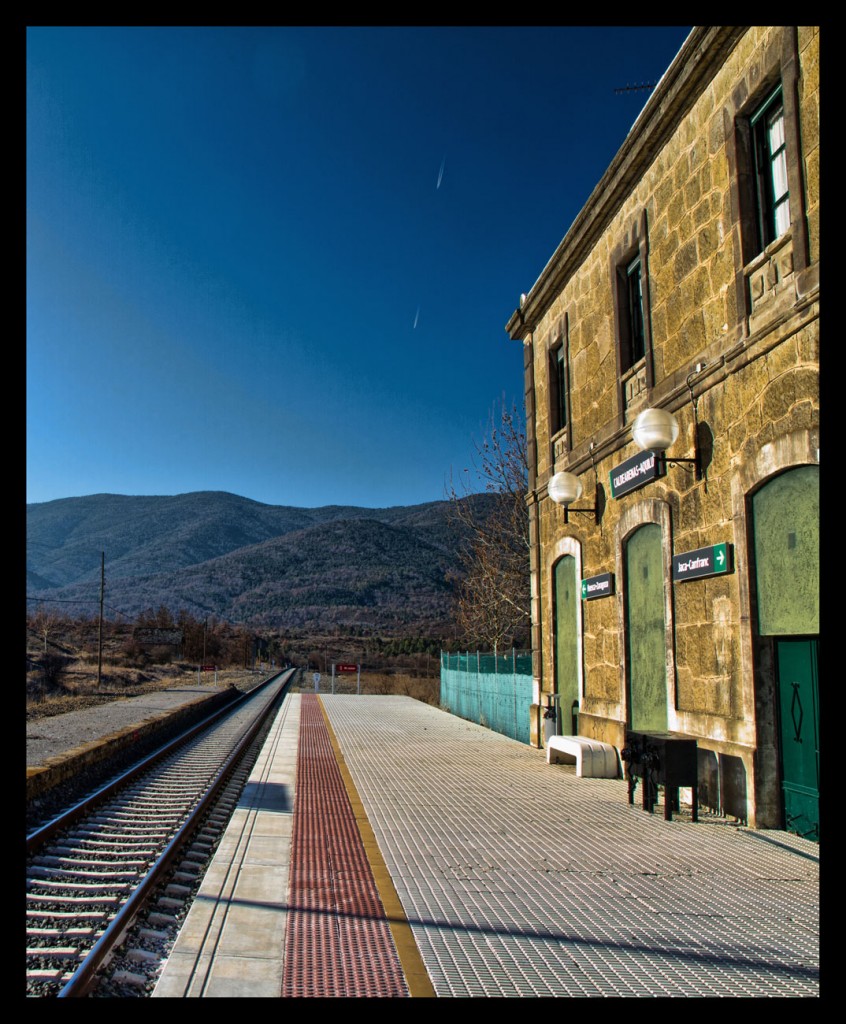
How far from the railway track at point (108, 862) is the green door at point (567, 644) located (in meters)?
5.67

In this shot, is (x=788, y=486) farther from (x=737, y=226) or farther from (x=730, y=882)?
(x=730, y=882)

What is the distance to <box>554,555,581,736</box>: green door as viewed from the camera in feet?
48.9

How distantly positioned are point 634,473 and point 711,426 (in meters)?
2.03

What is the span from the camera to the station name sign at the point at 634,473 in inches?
435

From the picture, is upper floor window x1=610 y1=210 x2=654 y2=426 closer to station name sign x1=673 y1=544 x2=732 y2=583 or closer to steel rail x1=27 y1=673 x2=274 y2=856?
station name sign x1=673 y1=544 x2=732 y2=583

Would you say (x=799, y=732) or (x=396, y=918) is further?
(x=799, y=732)

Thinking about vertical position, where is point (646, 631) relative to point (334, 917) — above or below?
above

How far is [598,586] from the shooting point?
13.4 metres

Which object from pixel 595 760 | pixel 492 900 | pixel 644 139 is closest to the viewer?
pixel 492 900

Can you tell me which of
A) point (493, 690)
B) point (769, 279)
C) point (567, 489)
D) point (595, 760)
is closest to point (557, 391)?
point (567, 489)

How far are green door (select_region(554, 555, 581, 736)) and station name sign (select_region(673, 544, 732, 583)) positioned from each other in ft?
13.9

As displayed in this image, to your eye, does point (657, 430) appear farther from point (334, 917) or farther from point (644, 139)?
point (334, 917)

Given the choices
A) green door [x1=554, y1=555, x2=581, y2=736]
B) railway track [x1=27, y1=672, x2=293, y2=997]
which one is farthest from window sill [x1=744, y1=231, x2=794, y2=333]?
railway track [x1=27, y1=672, x2=293, y2=997]
